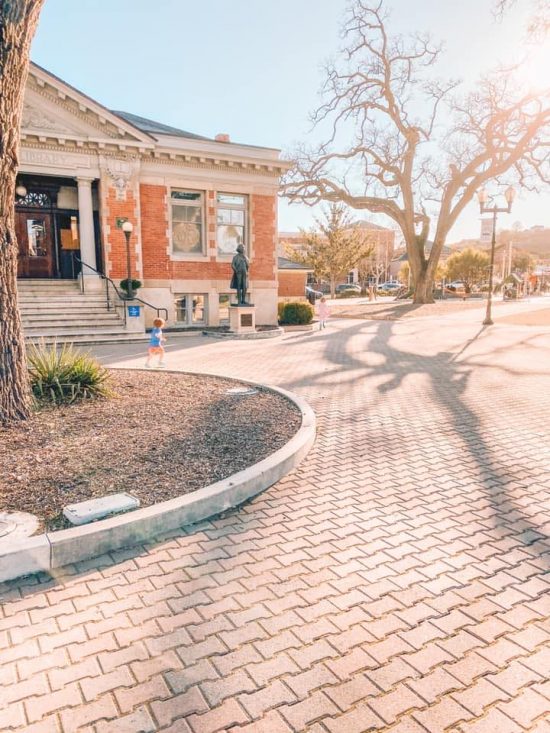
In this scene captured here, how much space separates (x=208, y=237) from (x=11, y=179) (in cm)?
1511

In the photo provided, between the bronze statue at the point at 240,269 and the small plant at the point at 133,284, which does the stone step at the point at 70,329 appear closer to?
the small plant at the point at 133,284

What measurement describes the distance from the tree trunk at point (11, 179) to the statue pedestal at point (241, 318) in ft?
39.5

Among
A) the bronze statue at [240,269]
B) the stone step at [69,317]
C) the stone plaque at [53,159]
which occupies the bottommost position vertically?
the stone step at [69,317]

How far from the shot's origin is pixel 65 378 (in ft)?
22.4

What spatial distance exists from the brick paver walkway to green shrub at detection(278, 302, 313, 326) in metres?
16.0

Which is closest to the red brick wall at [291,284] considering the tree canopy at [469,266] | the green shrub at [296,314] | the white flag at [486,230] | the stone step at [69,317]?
the tree canopy at [469,266]

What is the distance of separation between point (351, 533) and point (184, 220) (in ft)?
60.2

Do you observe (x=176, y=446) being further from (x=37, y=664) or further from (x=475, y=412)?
(x=475, y=412)

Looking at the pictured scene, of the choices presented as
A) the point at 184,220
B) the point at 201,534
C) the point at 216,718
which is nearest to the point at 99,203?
the point at 184,220

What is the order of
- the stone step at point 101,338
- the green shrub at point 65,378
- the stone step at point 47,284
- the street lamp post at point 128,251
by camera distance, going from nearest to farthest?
the green shrub at point 65,378 → the stone step at point 101,338 → the street lamp post at point 128,251 → the stone step at point 47,284

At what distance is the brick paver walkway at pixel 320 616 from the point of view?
2.16 meters

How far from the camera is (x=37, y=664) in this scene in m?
2.41

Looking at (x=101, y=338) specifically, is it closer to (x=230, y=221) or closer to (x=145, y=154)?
(x=145, y=154)

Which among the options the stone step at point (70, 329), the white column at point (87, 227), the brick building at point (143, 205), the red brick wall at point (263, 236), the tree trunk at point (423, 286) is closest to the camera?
the stone step at point (70, 329)
